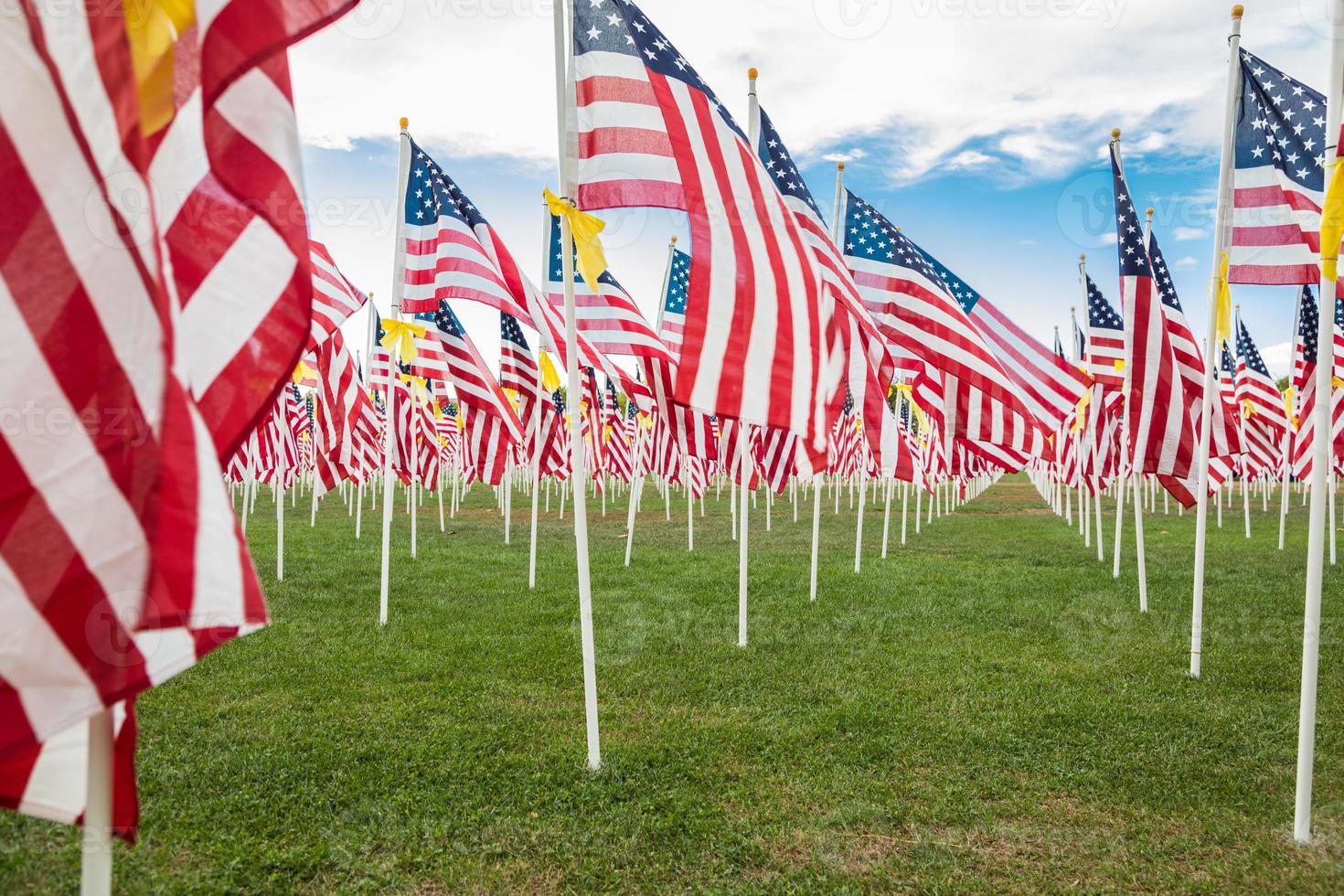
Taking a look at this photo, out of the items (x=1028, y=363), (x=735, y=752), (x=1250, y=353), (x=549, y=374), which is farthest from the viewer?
(x=1250, y=353)

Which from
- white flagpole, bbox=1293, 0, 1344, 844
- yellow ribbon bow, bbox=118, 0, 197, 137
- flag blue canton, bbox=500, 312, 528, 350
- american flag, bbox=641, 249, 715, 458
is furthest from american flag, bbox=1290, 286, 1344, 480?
yellow ribbon bow, bbox=118, 0, 197, 137

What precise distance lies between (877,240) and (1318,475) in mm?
6706

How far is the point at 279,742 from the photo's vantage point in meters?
6.34

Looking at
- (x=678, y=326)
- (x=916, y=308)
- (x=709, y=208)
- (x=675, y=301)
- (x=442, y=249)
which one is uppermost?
(x=675, y=301)

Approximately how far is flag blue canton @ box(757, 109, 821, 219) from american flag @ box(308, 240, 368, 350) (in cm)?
485

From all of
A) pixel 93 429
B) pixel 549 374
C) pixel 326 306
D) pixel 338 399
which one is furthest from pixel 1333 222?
pixel 549 374

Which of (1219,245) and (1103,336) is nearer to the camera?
(1219,245)

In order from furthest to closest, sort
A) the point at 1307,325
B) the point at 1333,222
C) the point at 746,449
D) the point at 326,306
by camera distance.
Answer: the point at 1307,325 < the point at 326,306 < the point at 746,449 < the point at 1333,222

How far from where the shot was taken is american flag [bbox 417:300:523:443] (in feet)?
39.7

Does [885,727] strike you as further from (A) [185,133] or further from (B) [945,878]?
(A) [185,133]

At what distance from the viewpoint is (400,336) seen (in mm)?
10562

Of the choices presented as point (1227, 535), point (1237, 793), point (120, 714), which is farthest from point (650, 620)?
point (1227, 535)

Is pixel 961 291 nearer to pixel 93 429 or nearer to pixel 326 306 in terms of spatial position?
pixel 326 306

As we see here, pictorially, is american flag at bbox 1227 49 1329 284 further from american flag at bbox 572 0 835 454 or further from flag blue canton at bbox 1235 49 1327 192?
american flag at bbox 572 0 835 454
